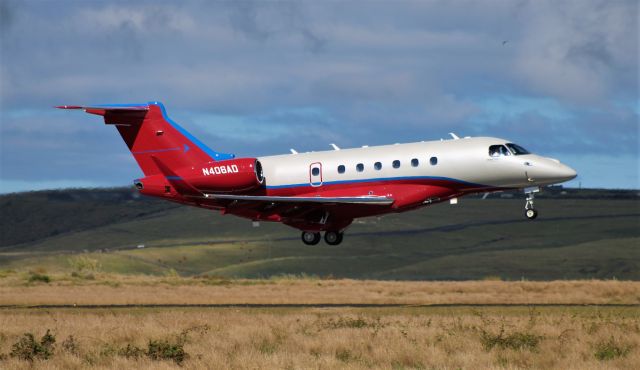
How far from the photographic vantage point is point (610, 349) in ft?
93.5

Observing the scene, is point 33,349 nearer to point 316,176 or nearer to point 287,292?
point 316,176

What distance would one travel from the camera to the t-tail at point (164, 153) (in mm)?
41375

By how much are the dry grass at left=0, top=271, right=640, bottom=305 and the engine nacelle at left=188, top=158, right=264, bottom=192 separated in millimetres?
8860

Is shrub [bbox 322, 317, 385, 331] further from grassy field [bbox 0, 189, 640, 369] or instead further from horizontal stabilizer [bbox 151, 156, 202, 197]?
horizontal stabilizer [bbox 151, 156, 202, 197]

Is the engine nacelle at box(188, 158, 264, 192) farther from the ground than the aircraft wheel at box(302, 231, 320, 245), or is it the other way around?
the engine nacelle at box(188, 158, 264, 192)

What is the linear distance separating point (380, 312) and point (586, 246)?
3207 inches

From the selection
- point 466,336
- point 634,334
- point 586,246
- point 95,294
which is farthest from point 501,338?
point 586,246

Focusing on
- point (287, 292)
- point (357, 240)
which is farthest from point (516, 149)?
point (357, 240)

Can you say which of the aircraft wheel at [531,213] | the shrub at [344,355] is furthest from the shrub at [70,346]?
the aircraft wheel at [531,213]

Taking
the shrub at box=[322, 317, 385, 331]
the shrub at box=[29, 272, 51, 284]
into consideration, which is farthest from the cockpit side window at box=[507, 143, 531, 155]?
the shrub at box=[29, 272, 51, 284]

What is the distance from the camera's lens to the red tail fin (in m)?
43.3

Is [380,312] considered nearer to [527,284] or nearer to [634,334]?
[634,334]

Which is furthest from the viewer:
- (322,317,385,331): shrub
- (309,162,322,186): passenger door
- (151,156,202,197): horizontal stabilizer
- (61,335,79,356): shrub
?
(151,156,202,197): horizontal stabilizer

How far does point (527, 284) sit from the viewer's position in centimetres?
5859
